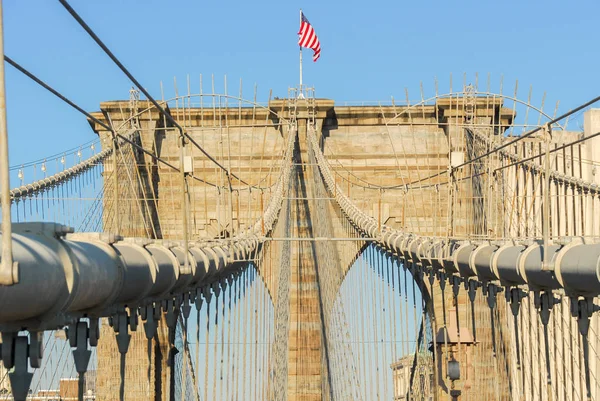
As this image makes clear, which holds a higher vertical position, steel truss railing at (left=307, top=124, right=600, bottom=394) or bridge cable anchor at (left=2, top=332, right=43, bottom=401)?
steel truss railing at (left=307, top=124, right=600, bottom=394)

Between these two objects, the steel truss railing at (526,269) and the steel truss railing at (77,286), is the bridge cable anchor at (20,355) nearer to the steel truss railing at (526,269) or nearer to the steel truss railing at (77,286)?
the steel truss railing at (77,286)

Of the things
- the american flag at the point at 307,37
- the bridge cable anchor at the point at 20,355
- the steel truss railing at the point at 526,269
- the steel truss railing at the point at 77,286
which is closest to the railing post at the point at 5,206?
the steel truss railing at the point at 77,286

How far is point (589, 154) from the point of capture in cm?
2433

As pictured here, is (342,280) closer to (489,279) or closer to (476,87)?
(476,87)

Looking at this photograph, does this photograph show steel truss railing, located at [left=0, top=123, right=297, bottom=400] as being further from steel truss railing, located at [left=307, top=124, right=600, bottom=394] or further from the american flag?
the american flag

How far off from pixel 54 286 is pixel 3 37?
0.94 m

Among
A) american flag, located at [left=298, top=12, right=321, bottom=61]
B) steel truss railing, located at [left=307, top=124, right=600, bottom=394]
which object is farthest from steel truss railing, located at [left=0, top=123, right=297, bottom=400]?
american flag, located at [left=298, top=12, right=321, bottom=61]

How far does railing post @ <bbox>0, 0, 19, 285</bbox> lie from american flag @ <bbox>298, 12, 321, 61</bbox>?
90.0ft

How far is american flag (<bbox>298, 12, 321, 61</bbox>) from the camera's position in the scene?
3200cm

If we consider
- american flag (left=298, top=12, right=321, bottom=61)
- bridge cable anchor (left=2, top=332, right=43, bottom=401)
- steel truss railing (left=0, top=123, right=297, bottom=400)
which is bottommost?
bridge cable anchor (left=2, top=332, right=43, bottom=401)

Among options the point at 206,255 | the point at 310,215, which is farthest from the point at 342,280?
the point at 206,255

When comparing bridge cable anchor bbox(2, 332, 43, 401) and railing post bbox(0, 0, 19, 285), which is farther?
bridge cable anchor bbox(2, 332, 43, 401)

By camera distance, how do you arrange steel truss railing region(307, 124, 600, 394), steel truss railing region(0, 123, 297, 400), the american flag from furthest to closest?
the american flag
steel truss railing region(307, 124, 600, 394)
steel truss railing region(0, 123, 297, 400)

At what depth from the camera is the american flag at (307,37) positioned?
32.0 metres
